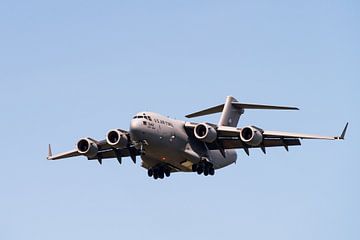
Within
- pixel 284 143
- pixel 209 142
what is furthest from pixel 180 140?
pixel 284 143

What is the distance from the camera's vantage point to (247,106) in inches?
2296

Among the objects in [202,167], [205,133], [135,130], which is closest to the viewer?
[135,130]

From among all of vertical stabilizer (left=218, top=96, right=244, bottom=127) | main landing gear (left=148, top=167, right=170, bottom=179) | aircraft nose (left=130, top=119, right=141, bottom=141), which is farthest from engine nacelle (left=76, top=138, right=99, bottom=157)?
vertical stabilizer (left=218, top=96, right=244, bottom=127)

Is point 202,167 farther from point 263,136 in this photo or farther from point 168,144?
point 263,136

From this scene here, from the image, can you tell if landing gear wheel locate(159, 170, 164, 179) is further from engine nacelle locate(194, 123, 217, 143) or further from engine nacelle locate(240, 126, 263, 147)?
engine nacelle locate(240, 126, 263, 147)

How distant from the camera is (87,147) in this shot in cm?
5506

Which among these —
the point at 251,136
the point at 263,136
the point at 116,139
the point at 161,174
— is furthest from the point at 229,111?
the point at 116,139

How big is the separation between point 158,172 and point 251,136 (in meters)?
5.92

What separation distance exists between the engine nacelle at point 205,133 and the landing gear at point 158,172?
2.92m

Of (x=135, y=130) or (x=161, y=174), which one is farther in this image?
(x=161, y=174)

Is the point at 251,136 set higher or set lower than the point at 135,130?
lower

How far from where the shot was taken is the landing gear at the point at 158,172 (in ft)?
182

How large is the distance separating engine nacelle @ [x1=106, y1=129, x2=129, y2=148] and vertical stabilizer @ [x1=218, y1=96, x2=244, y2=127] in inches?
264

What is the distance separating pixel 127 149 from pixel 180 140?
361 cm
